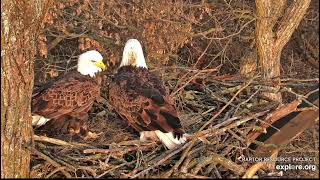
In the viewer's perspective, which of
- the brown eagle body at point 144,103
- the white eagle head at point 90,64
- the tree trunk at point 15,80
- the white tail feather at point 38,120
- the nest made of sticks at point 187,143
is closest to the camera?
the tree trunk at point 15,80

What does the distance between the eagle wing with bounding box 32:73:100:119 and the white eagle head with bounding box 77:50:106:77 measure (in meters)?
0.20

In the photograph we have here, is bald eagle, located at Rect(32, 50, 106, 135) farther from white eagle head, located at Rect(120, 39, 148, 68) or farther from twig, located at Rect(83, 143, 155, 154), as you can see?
twig, located at Rect(83, 143, 155, 154)

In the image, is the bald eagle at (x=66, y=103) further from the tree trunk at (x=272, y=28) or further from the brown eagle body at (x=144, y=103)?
the tree trunk at (x=272, y=28)

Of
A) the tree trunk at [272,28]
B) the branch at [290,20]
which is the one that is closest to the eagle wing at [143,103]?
the tree trunk at [272,28]

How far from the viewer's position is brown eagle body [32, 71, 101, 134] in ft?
18.7

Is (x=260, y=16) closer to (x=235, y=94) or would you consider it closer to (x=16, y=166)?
(x=235, y=94)

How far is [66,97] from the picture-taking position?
230 inches

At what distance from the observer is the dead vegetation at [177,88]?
15.6 feet

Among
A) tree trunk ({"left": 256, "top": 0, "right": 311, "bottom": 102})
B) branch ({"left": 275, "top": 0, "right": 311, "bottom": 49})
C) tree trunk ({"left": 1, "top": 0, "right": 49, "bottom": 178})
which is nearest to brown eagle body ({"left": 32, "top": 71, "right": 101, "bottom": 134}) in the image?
tree trunk ({"left": 1, "top": 0, "right": 49, "bottom": 178})

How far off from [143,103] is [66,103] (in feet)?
2.76

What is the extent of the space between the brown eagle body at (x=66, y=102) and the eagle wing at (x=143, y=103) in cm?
27

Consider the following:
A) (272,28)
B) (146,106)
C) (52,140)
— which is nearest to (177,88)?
(146,106)

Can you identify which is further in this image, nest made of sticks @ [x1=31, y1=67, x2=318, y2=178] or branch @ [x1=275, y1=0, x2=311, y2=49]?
branch @ [x1=275, y1=0, x2=311, y2=49]

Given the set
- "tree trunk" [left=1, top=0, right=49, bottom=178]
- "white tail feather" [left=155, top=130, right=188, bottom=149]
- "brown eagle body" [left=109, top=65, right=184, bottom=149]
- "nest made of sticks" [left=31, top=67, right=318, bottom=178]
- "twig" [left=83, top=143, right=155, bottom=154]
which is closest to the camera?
"tree trunk" [left=1, top=0, right=49, bottom=178]
